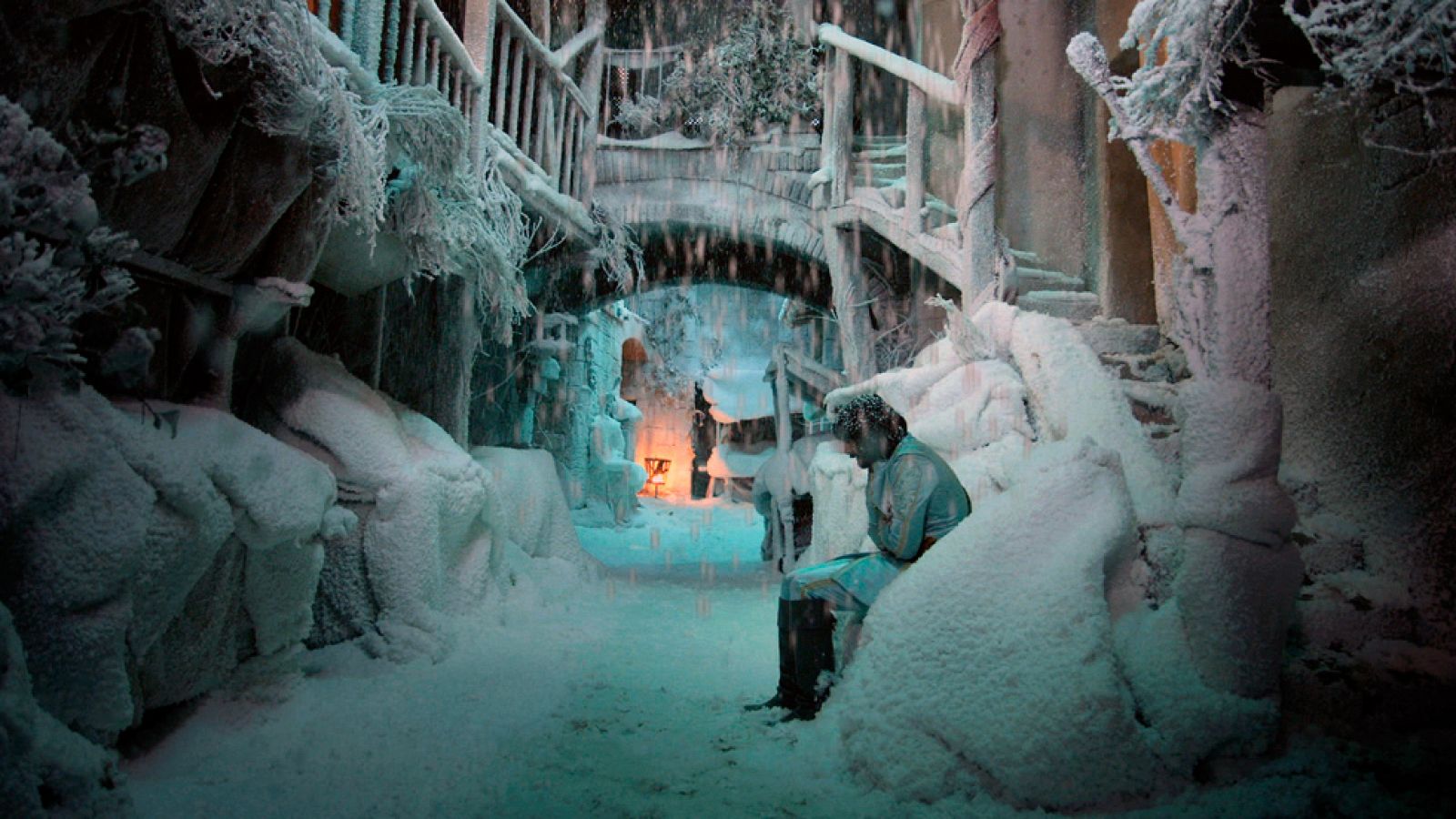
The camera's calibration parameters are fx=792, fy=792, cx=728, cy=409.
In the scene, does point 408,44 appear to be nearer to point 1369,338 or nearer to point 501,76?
point 501,76

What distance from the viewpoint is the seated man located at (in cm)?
318

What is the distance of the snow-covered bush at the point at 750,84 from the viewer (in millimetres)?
9320

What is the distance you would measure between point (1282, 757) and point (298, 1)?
13.8ft

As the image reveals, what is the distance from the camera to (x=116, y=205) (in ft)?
8.96

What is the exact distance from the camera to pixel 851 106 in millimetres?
8078

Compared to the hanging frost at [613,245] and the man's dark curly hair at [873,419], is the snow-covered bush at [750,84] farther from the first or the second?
the man's dark curly hair at [873,419]

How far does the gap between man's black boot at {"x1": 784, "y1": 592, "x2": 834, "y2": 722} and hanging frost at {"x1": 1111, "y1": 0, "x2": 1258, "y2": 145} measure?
7.27 feet

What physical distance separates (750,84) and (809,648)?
7.93 metres

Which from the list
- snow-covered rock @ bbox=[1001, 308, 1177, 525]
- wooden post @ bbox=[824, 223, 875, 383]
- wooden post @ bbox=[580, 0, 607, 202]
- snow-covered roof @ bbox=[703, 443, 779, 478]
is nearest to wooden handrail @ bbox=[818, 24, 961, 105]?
wooden post @ bbox=[824, 223, 875, 383]

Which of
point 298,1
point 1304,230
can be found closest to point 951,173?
point 1304,230

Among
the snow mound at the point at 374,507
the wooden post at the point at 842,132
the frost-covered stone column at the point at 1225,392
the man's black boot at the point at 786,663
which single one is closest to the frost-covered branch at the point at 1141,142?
the frost-covered stone column at the point at 1225,392

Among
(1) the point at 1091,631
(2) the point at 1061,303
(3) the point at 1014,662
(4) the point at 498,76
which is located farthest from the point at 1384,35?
(4) the point at 498,76

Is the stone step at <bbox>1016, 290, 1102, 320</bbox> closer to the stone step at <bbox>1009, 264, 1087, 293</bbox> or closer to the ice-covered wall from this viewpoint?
the stone step at <bbox>1009, 264, 1087, 293</bbox>

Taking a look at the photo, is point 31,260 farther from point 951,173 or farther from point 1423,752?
point 951,173
